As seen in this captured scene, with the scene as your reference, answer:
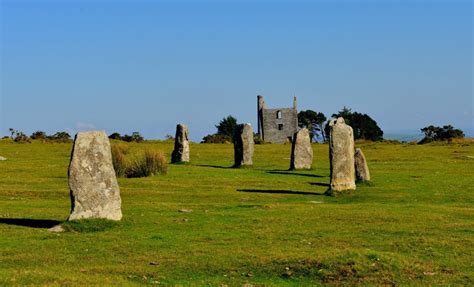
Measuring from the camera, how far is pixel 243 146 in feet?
152

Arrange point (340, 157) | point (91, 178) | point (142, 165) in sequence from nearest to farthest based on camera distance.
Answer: point (91, 178) < point (340, 157) < point (142, 165)

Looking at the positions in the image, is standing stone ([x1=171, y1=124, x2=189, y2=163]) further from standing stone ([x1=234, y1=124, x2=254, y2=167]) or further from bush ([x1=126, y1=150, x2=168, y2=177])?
bush ([x1=126, y1=150, x2=168, y2=177])

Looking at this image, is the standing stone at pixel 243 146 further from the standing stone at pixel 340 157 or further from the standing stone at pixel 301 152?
the standing stone at pixel 340 157

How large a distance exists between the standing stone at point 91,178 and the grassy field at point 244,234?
52cm

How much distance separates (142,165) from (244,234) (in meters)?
19.7

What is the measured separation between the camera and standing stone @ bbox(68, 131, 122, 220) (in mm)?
20781

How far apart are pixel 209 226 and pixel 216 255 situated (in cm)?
420

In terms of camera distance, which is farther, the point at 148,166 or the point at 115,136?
the point at 115,136

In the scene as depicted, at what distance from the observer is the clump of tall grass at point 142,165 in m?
38.4

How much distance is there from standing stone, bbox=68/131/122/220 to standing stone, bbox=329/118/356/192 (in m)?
11.7

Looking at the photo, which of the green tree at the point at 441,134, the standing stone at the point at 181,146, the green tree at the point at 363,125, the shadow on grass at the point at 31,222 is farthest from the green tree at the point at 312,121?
the shadow on grass at the point at 31,222

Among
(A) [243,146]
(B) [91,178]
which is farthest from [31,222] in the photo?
(A) [243,146]

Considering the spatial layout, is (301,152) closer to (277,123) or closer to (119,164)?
(119,164)

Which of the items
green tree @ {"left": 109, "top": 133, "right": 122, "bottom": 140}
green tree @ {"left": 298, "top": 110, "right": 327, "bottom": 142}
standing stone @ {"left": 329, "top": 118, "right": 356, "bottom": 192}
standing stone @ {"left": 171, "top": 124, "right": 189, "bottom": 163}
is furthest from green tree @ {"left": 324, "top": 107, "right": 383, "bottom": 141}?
standing stone @ {"left": 329, "top": 118, "right": 356, "bottom": 192}
